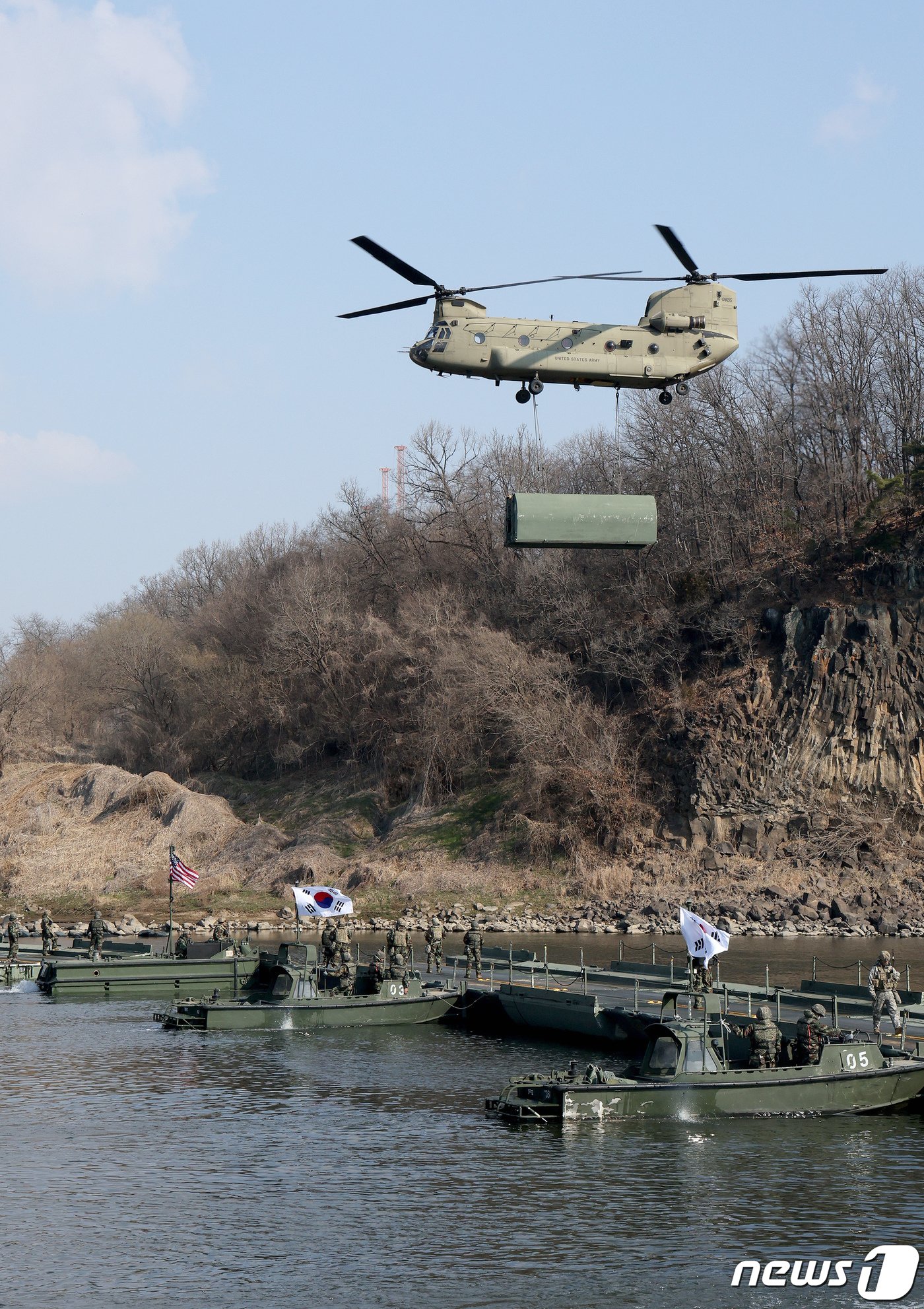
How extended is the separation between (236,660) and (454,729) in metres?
24.7

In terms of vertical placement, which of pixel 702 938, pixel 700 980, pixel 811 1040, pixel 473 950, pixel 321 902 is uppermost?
pixel 321 902

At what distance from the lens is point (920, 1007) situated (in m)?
36.2

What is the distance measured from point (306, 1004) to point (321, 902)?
300 cm

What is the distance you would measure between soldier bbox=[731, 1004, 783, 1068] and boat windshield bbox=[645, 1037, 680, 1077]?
174 cm

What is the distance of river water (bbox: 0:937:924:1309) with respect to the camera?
20.4 meters

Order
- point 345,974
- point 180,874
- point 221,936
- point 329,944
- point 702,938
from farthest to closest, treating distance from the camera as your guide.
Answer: point 221,936 < point 180,874 < point 329,944 < point 345,974 < point 702,938

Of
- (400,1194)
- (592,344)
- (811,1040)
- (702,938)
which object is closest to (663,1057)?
(811,1040)

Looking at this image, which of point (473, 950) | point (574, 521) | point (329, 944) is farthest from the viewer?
point (473, 950)

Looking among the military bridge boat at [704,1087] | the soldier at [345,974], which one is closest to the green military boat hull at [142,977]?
the soldier at [345,974]

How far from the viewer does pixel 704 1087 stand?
93.6 feet

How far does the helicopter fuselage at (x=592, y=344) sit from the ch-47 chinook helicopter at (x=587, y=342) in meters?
0.02

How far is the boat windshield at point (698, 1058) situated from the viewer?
2908 centimetres

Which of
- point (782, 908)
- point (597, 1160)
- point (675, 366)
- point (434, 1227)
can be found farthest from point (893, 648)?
point (434, 1227)

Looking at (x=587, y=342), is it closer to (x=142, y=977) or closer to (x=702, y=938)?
(x=702, y=938)
